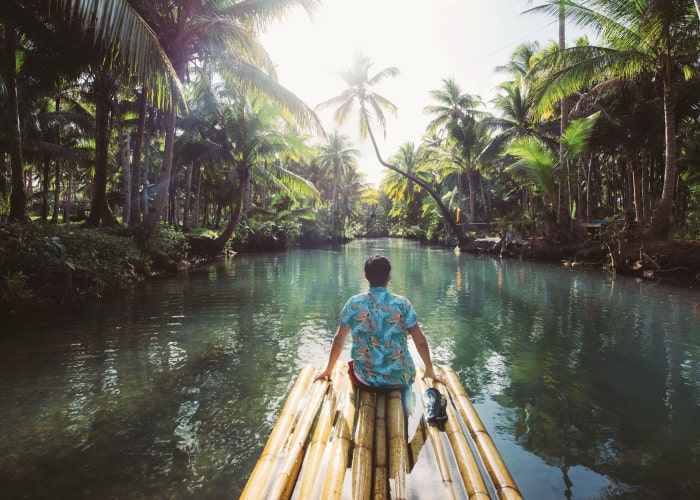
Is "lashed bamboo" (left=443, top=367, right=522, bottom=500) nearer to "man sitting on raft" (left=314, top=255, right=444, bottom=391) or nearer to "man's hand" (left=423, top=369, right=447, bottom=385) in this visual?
"man's hand" (left=423, top=369, right=447, bottom=385)

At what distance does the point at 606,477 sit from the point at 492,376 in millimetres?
2035

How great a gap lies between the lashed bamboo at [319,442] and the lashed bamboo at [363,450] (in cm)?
19

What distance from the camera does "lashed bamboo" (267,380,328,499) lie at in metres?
1.87

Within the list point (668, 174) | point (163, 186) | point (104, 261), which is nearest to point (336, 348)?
point (104, 261)

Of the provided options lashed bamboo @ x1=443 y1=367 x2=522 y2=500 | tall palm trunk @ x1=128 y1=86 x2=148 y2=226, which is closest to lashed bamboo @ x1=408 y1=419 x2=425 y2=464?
lashed bamboo @ x1=443 y1=367 x2=522 y2=500

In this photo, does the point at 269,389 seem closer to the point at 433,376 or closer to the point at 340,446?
the point at 433,376

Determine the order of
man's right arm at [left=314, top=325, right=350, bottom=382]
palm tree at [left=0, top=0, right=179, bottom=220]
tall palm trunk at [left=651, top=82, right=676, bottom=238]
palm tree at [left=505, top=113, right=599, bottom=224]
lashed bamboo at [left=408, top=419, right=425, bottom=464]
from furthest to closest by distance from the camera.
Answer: palm tree at [left=505, top=113, right=599, bottom=224] < tall palm trunk at [left=651, top=82, right=676, bottom=238] < palm tree at [left=0, top=0, right=179, bottom=220] < man's right arm at [left=314, top=325, right=350, bottom=382] < lashed bamboo at [left=408, top=419, right=425, bottom=464]

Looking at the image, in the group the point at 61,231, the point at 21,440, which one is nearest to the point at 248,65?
the point at 61,231

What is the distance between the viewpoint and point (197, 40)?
1280 cm

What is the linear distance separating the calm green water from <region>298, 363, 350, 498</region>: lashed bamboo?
0.92 meters

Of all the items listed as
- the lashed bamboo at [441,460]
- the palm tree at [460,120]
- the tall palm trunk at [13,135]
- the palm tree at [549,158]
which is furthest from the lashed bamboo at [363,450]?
the palm tree at [460,120]

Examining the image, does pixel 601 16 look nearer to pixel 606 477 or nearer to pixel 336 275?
pixel 336 275

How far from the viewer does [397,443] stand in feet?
7.30

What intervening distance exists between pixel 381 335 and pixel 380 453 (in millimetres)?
835
